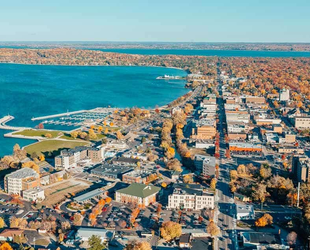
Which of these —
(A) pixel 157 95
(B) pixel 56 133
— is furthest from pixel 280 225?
(A) pixel 157 95

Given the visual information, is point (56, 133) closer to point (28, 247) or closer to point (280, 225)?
point (28, 247)

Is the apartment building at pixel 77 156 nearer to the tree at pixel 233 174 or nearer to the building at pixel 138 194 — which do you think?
the building at pixel 138 194

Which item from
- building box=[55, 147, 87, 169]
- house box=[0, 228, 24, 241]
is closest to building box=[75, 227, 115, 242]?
house box=[0, 228, 24, 241]

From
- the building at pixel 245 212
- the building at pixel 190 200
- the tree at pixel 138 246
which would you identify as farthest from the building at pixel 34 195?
the building at pixel 245 212

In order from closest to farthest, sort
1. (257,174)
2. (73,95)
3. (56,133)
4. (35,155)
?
(257,174)
(35,155)
(56,133)
(73,95)

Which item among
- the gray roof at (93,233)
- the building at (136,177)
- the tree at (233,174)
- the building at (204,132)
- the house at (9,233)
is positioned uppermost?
the building at (204,132)

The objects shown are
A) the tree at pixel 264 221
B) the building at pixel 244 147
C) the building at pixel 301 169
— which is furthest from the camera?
the building at pixel 244 147
